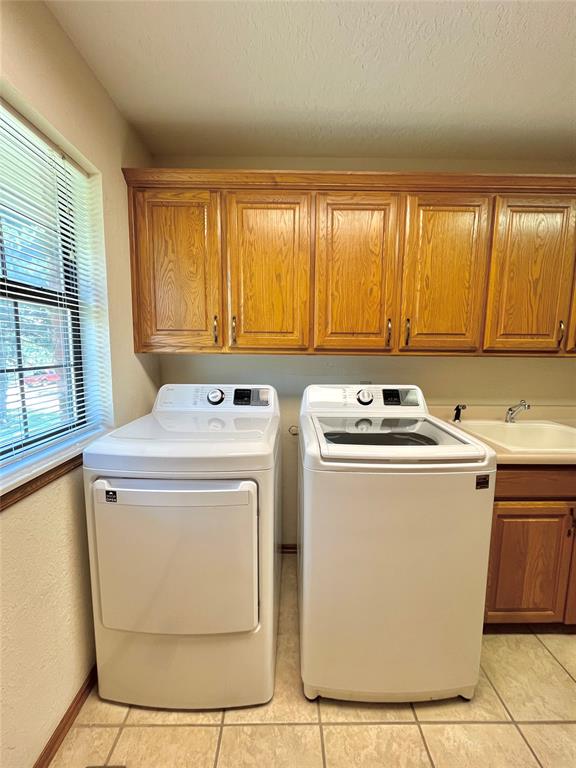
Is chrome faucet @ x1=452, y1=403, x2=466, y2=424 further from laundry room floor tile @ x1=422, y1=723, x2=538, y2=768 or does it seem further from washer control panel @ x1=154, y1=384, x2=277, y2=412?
laundry room floor tile @ x1=422, y1=723, x2=538, y2=768

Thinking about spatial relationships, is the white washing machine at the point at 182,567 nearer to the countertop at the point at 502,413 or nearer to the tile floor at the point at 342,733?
the tile floor at the point at 342,733

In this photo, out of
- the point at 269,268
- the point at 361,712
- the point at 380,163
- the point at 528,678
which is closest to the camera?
the point at 361,712

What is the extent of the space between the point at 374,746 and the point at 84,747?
39.1 inches

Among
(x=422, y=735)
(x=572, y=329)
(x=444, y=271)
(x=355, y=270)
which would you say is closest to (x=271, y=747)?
(x=422, y=735)

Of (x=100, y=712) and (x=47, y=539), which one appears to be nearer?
(x=47, y=539)

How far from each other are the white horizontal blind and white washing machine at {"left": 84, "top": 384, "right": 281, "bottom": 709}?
234 mm

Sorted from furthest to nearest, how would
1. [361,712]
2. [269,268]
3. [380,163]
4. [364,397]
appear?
[380,163] → [364,397] → [269,268] → [361,712]

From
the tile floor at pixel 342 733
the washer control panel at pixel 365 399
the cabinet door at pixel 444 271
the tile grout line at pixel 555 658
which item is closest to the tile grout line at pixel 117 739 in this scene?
the tile floor at pixel 342 733

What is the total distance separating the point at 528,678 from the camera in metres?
1.35

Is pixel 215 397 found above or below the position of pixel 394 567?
above

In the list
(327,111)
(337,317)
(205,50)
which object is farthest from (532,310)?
(205,50)

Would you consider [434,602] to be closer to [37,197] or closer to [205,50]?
[37,197]

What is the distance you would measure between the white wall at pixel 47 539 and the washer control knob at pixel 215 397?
0.46m

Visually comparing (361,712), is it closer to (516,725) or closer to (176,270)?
(516,725)
